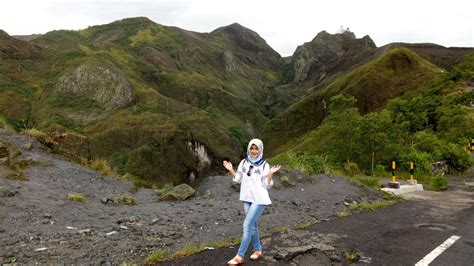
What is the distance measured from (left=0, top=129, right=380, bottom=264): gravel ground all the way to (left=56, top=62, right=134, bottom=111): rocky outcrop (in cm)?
12045

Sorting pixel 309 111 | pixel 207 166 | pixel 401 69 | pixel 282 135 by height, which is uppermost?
pixel 401 69

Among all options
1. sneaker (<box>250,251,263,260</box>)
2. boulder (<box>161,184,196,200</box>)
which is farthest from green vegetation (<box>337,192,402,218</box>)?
sneaker (<box>250,251,263,260</box>)

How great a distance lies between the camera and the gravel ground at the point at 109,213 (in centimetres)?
631

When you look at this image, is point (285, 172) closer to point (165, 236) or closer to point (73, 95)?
point (165, 236)

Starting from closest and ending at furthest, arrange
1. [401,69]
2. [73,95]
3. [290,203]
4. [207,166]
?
[290,203] → [401,69] → [207,166] → [73,95]

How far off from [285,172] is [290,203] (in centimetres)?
282

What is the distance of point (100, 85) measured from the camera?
432ft

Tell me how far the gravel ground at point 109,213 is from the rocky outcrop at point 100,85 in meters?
120

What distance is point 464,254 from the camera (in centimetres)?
695

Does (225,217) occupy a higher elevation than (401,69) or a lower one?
lower

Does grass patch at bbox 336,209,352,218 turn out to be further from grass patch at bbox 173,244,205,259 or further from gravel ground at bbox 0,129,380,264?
grass patch at bbox 173,244,205,259

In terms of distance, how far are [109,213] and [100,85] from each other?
433 ft

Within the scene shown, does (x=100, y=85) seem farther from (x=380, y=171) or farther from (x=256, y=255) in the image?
(x=256, y=255)

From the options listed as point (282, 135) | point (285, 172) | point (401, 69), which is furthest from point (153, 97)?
point (285, 172)
